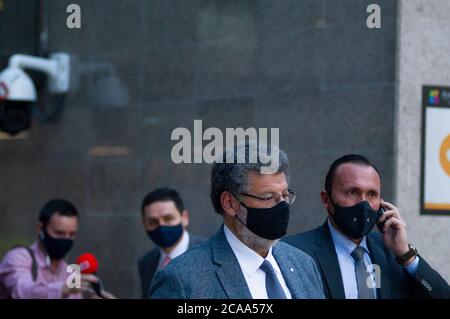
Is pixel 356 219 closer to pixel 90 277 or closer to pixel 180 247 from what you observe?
pixel 180 247

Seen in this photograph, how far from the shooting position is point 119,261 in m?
8.58

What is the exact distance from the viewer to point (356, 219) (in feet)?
16.5

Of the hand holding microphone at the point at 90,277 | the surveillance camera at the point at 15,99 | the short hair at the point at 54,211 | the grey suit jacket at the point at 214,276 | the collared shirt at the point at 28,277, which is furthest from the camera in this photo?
the surveillance camera at the point at 15,99

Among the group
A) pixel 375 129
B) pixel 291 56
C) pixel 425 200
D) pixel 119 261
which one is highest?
pixel 291 56

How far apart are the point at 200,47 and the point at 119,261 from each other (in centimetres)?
206

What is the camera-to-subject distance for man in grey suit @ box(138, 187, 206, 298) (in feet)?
21.9

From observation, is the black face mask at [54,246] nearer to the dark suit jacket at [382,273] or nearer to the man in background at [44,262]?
the man in background at [44,262]

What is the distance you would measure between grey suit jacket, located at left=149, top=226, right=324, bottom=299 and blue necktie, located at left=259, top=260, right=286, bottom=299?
0.06m

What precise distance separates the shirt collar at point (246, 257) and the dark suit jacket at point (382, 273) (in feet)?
2.57

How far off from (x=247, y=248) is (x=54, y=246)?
10.5ft

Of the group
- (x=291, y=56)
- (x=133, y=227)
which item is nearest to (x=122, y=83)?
(x=133, y=227)

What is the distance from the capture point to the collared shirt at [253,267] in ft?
13.6

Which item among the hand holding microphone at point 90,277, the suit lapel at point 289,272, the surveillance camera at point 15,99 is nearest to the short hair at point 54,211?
the hand holding microphone at point 90,277
